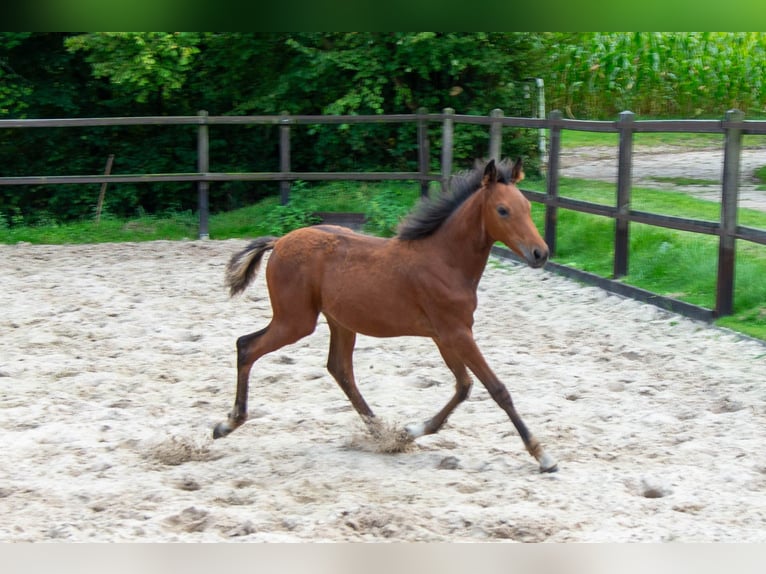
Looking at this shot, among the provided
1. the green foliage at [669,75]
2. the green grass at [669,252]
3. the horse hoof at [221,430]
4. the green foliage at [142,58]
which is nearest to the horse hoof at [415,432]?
the horse hoof at [221,430]

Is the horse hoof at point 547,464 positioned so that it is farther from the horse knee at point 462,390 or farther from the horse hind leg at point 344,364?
the horse hind leg at point 344,364

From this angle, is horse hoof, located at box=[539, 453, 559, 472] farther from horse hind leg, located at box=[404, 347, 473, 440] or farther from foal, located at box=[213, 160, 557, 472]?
horse hind leg, located at box=[404, 347, 473, 440]

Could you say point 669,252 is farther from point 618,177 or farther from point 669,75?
point 669,75

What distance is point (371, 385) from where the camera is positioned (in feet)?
18.6

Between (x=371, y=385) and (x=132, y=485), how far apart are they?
2.02 metres

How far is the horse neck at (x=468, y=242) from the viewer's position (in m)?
4.31

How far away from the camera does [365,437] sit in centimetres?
463

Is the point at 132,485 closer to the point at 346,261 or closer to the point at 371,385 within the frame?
the point at 346,261

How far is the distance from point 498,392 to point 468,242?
722 millimetres

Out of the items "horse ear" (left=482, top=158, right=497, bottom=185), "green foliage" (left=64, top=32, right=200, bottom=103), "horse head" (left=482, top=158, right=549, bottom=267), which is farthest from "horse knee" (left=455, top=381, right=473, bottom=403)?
"green foliage" (left=64, top=32, right=200, bottom=103)

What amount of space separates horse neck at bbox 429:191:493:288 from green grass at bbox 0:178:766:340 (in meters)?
2.94

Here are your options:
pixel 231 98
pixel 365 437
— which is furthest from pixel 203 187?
pixel 365 437

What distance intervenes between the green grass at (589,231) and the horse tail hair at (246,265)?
2874 mm

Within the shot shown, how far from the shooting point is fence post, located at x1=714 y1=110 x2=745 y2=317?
266 inches
